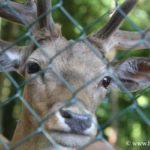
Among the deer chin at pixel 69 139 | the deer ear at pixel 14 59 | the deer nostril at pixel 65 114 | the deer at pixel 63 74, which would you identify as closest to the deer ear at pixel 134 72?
the deer at pixel 63 74

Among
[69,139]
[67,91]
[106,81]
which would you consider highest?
[67,91]

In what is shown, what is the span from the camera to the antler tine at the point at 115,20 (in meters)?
3.84

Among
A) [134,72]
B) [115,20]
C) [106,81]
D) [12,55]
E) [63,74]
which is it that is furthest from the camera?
[134,72]

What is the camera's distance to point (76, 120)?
3416mm

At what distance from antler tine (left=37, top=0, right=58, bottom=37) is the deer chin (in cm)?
97

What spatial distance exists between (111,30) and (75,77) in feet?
2.02

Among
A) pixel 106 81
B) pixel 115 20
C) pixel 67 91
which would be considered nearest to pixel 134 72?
pixel 106 81

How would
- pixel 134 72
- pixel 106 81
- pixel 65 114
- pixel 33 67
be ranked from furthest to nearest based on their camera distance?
pixel 134 72
pixel 106 81
pixel 33 67
pixel 65 114

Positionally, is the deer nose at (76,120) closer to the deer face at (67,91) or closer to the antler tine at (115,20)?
the deer face at (67,91)

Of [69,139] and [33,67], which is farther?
[33,67]

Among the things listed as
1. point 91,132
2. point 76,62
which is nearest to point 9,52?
point 76,62

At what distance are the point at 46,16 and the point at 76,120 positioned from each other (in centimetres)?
119

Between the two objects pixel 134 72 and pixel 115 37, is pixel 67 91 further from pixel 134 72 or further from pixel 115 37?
pixel 134 72

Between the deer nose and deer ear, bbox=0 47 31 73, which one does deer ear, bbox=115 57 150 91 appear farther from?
the deer nose
